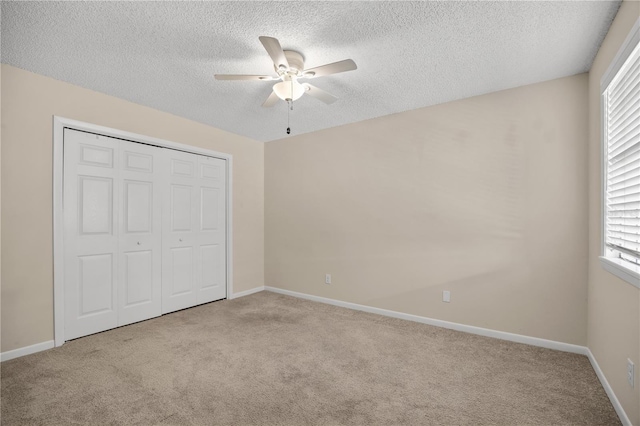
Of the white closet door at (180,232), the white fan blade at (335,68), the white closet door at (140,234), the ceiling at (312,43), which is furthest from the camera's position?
the white closet door at (180,232)

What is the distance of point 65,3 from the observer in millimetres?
1774

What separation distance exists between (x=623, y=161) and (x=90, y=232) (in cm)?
437

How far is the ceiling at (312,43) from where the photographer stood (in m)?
1.82

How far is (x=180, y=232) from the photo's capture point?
382 centimetres

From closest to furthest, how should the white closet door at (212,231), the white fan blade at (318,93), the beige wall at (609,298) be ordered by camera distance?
1. the beige wall at (609,298)
2. the white fan blade at (318,93)
3. the white closet door at (212,231)

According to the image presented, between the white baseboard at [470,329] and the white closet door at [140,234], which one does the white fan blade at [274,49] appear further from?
the white baseboard at [470,329]

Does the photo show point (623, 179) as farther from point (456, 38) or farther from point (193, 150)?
point (193, 150)

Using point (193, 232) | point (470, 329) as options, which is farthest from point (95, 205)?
point (470, 329)

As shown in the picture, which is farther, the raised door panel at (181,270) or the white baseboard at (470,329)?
the raised door panel at (181,270)

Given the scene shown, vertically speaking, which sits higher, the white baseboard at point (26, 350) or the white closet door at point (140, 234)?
the white closet door at point (140, 234)

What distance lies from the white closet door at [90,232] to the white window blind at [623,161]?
4208 millimetres

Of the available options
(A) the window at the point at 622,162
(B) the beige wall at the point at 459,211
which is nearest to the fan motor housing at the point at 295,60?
(B) the beige wall at the point at 459,211

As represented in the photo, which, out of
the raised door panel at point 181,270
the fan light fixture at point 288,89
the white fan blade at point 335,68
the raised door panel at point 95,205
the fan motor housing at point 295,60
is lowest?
the raised door panel at point 181,270

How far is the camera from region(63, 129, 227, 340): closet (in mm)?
2922
